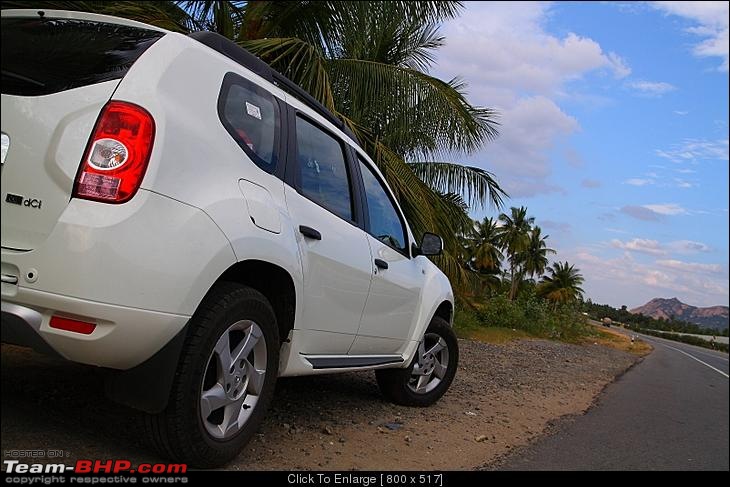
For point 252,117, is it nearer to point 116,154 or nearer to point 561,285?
point 116,154

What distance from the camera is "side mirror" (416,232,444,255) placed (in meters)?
5.07

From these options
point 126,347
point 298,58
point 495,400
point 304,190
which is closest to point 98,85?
point 126,347

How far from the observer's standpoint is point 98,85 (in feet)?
8.11

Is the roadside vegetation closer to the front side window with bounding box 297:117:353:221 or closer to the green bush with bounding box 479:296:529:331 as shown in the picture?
the green bush with bounding box 479:296:529:331

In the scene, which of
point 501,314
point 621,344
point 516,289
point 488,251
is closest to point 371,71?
point 501,314

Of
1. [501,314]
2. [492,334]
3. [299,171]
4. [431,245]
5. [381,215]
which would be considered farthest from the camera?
[501,314]

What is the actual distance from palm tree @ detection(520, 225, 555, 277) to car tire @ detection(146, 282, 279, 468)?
5760 cm

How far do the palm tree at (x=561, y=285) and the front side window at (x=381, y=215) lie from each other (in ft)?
201

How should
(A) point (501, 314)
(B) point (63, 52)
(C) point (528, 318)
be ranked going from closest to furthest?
1. (B) point (63, 52)
2. (A) point (501, 314)
3. (C) point (528, 318)

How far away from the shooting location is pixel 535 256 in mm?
60562

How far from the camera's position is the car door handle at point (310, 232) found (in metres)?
3.29

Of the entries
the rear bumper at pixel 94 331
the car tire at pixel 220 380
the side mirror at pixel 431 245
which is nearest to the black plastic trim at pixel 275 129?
the car tire at pixel 220 380

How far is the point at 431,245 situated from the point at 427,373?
47.8 inches

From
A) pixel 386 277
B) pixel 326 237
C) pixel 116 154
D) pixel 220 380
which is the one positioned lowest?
pixel 220 380
